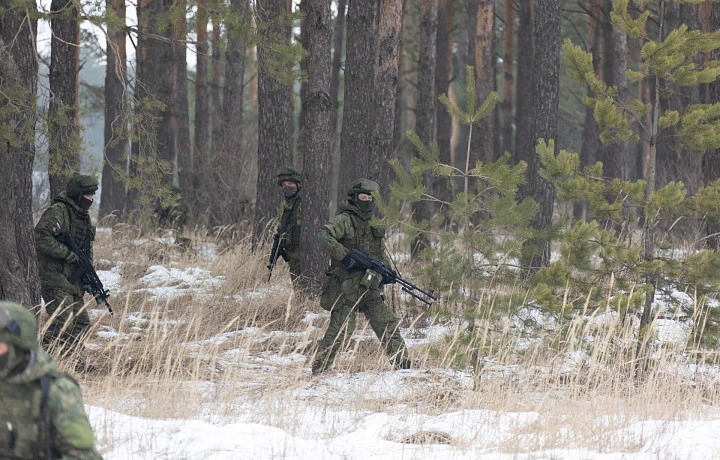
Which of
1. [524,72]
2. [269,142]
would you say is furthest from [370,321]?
[524,72]

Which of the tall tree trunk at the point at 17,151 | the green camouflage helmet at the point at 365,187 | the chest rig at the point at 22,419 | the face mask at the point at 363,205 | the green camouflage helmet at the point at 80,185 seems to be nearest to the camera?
the chest rig at the point at 22,419

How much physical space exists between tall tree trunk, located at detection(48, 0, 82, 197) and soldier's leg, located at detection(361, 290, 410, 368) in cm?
292

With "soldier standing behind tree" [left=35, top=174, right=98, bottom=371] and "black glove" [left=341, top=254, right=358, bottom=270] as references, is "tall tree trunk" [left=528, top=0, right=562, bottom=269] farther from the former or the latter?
"soldier standing behind tree" [left=35, top=174, right=98, bottom=371]

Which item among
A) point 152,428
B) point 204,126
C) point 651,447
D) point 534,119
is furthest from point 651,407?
point 204,126

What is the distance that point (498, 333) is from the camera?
6516mm

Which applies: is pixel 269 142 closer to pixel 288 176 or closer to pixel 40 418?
pixel 288 176

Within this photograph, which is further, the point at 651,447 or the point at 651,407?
the point at 651,407

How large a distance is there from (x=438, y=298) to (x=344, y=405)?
131 cm

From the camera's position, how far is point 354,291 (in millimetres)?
6883

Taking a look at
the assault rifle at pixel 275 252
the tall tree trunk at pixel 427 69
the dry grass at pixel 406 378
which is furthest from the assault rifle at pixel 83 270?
the tall tree trunk at pixel 427 69

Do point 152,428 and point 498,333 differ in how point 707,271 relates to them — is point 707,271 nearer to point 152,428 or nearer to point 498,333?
point 498,333

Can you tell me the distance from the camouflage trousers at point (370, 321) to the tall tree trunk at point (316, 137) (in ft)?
8.35

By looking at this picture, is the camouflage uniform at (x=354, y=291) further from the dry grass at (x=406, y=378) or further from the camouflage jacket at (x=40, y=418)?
the camouflage jacket at (x=40, y=418)

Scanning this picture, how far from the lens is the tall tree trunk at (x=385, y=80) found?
9.55 metres
